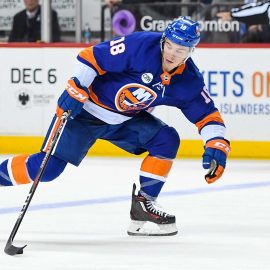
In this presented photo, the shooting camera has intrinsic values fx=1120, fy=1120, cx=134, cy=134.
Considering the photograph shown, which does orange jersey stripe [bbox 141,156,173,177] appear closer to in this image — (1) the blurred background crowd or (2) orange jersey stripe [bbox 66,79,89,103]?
(2) orange jersey stripe [bbox 66,79,89,103]

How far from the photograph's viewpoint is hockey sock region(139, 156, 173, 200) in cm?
467

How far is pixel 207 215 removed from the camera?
5281 millimetres

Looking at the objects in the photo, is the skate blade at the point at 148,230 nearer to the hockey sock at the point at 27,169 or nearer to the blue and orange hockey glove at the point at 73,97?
the hockey sock at the point at 27,169

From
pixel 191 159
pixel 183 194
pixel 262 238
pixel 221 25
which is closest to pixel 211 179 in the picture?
pixel 262 238

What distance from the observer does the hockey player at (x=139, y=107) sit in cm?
441

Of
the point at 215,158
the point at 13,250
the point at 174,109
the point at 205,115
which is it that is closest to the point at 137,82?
the point at 205,115

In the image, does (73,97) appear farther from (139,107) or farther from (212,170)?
(212,170)

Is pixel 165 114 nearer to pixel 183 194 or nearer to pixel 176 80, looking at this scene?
pixel 183 194

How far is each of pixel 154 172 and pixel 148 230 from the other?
265 millimetres

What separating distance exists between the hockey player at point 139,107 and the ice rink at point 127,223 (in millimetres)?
247

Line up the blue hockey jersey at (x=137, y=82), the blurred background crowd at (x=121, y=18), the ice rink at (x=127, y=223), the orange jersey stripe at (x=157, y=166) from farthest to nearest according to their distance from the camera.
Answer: the blurred background crowd at (x=121, y=18) < the orange jersey stripe at (x=157, y=166) < the blue hockey jersey at (x=137, y=82) < the ice rink at (x=127, y=223)

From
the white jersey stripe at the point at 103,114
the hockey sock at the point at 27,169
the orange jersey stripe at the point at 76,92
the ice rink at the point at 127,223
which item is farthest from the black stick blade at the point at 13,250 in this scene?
the white jersey stripe at the point at 103,114

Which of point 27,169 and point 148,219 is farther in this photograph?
point 148,219

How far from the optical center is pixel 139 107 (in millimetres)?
4586
